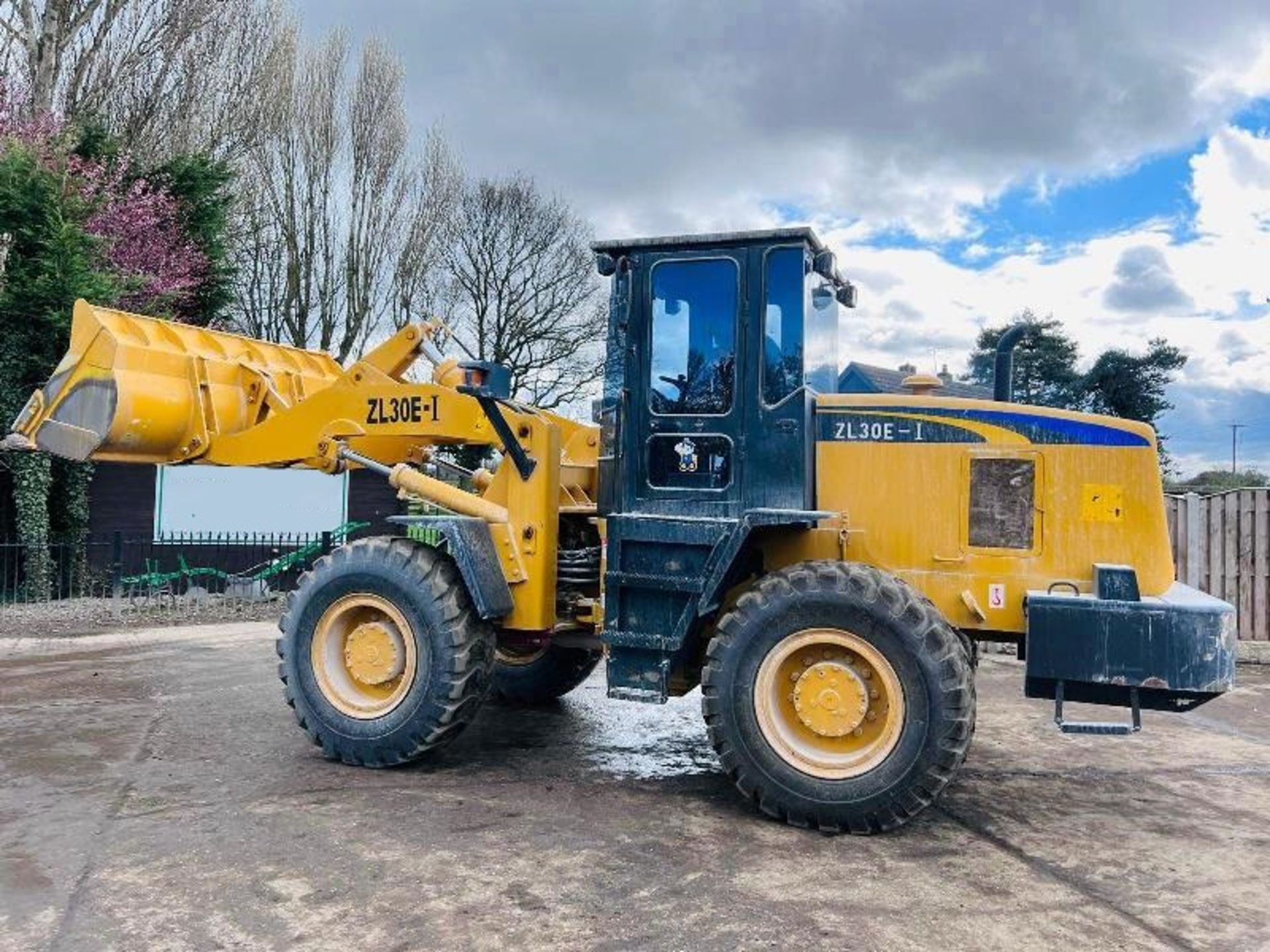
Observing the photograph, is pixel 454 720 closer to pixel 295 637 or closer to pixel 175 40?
pixel 295 637

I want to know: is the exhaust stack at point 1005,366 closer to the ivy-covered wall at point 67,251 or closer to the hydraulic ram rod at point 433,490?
the hydraulic ram rod at point 433,490

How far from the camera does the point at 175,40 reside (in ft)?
63.1

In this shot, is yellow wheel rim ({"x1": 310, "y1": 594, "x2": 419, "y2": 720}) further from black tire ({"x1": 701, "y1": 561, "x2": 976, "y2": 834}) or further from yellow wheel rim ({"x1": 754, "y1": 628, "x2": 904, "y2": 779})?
yellow wheel rim ({"x1": 754, "y1": 628, "x2": 904, "y2": 779})

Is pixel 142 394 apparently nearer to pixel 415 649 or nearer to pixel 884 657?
pixel 415 649

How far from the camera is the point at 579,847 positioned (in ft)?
14.4

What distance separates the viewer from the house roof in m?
6.22

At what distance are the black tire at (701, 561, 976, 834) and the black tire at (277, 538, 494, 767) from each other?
136 centimetres

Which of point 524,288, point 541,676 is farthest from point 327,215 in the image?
point 541,676

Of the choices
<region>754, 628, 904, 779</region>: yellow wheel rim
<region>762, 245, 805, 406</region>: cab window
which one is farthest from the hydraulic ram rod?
<region>754, 628, 904, 779</region>: yellow wheel rim

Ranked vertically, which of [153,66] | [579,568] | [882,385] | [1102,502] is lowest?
[579,568]

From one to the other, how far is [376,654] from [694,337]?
2.44 metres

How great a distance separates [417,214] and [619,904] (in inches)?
921

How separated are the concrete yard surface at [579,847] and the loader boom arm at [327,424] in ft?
4.04

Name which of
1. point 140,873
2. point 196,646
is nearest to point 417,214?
point 196,646
